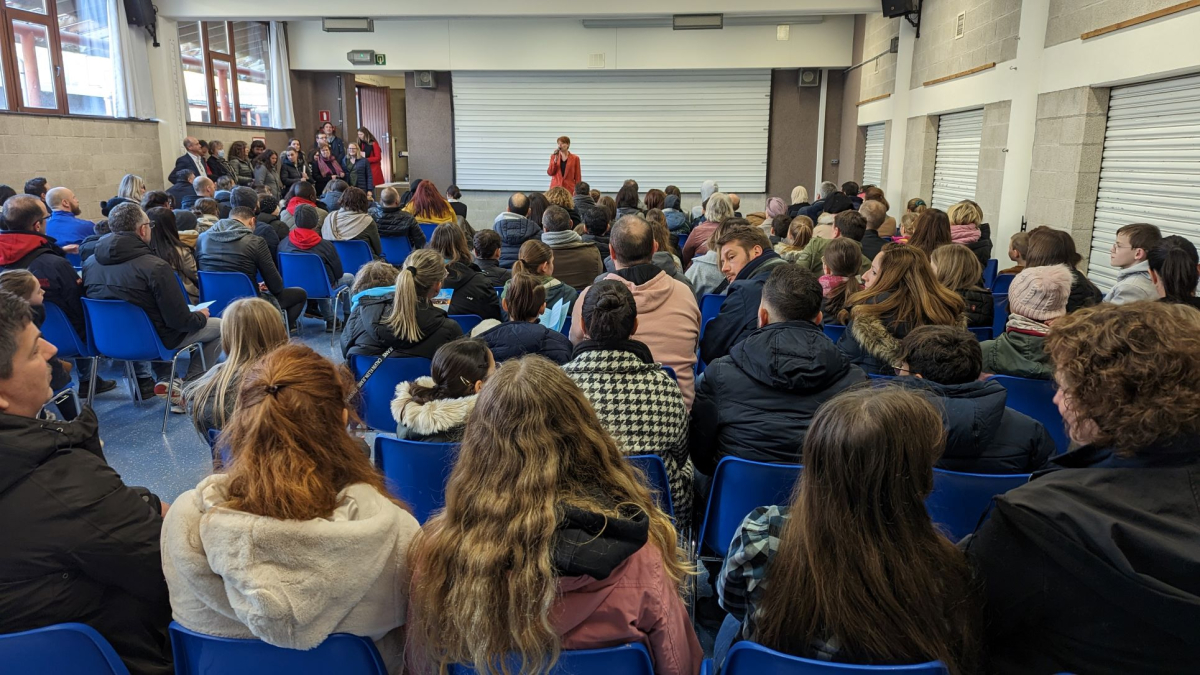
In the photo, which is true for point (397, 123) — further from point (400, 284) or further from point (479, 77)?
point (400, 284)

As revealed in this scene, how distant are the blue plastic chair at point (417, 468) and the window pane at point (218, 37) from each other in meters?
11.7

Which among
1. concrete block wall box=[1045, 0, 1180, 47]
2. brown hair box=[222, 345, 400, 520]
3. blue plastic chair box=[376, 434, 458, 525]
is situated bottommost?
blue plastic chair box=[376, 434, 458, 525]

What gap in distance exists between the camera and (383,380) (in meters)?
3.13

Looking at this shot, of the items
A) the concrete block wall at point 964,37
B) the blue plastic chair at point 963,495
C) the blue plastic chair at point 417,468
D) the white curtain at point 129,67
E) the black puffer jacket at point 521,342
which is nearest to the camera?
the blue plastic chair at point 963,495

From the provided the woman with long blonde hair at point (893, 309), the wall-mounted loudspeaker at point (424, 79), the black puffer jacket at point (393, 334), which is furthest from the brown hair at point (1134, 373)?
the wall-mounted loudspeaker at point (424, 79)

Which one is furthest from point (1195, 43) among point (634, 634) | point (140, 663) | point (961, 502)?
point (140, 663)

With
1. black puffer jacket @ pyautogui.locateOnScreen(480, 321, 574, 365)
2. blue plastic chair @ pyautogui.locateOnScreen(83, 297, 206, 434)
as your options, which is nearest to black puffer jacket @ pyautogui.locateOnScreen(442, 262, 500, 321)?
black puffer jacket @ pyautogui.locateOnScreen(480, 321, 574, 365)

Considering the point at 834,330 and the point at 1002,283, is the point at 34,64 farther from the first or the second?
the point at 1002,283

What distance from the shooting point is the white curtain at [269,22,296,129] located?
40.5 feet

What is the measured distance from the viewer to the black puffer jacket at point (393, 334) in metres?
3.18

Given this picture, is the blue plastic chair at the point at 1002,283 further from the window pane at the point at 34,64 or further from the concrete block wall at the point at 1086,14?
the window pane at the point at 34,64

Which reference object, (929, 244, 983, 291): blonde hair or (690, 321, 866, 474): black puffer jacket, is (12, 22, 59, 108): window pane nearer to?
(690, 321, 866, 474): black puffer jacket

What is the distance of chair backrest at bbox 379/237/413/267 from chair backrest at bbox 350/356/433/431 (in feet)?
11.6

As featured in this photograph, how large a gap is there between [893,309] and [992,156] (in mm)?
Result: 4377
